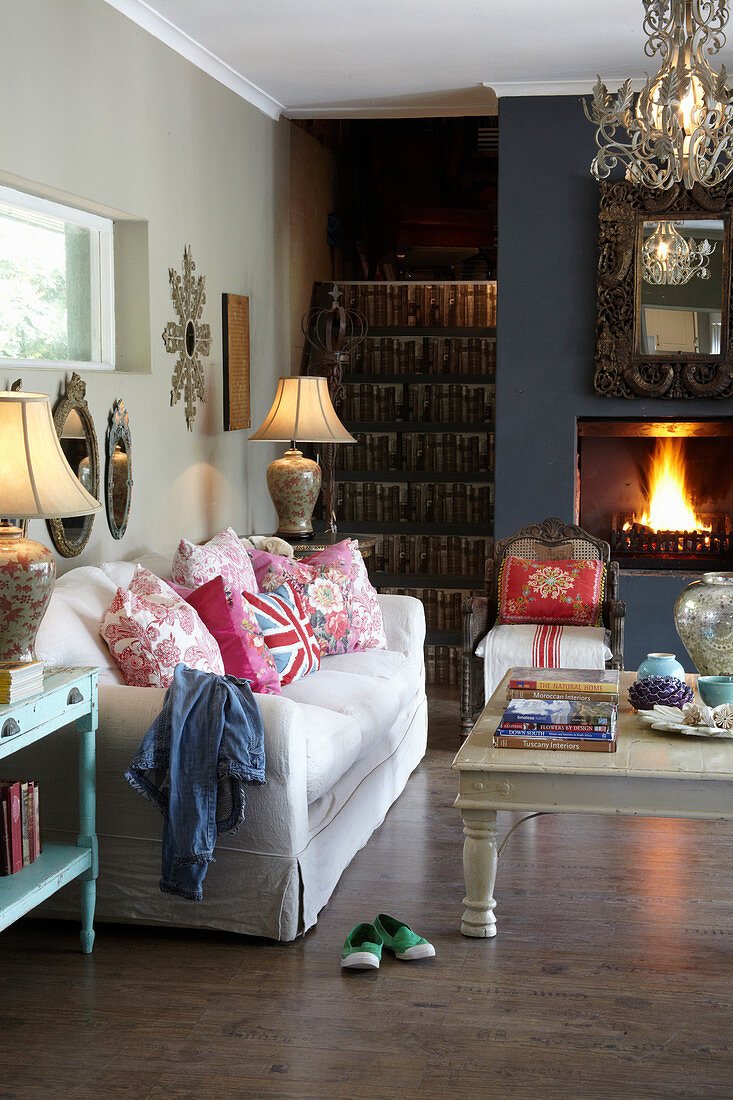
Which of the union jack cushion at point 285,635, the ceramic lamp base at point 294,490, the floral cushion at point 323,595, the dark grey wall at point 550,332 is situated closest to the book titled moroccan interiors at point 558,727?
the union jack cushion at point 285,635

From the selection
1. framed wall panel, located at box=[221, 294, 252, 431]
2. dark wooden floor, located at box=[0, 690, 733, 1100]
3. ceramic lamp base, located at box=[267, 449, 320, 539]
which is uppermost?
framed wall panel, located at box=[221, 294, 252, 431]

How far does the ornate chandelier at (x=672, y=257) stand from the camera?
6027 mm

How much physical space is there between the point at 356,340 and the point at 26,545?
13.9ft

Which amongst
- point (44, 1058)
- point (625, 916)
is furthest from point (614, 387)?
point (44, 1058)

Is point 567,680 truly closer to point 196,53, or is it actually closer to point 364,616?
point 364,616

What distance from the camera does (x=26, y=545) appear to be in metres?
2.95

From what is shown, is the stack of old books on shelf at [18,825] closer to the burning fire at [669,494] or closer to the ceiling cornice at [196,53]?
the ceiling cornice at [196,53]

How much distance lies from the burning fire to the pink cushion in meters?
3.19

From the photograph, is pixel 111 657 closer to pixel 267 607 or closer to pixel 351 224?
pixel 267 607

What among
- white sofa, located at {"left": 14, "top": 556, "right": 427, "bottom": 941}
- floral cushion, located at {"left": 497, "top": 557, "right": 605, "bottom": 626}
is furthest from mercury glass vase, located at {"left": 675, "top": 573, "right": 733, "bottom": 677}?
floral cushion, located at {"left": 497, "top": 557, "right": 605, "bottom": 626}

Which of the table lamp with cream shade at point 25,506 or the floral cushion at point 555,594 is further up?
the table lamp with cream shade at point 25,506

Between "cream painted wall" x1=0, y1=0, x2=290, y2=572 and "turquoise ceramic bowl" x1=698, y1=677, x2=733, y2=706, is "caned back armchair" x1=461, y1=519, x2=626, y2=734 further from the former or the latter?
"turquoise ceramic bowl" x1=698, y1=677, x2=733, y2=706

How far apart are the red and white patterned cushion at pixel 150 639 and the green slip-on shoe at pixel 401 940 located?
0.89 m

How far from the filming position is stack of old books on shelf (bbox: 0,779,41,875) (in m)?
2.98
